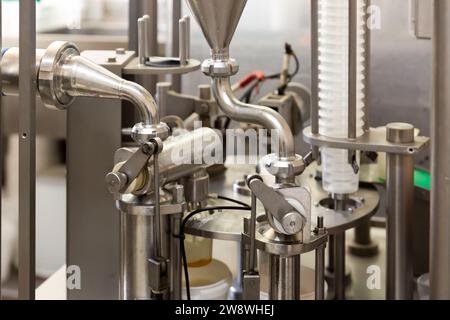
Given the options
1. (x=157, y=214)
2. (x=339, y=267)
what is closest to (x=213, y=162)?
(x=157, y=214)

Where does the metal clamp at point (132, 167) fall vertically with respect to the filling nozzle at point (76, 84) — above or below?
below

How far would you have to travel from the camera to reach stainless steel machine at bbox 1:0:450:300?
0.90 meters

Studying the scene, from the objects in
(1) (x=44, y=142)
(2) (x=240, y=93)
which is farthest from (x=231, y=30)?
(1) (x=44, y=142)

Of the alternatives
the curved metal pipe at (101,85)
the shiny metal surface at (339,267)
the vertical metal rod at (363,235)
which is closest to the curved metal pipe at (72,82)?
the curved metal pipe at (101,85)

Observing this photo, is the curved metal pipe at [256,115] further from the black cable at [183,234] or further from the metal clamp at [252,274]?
the black cable at [183,234]

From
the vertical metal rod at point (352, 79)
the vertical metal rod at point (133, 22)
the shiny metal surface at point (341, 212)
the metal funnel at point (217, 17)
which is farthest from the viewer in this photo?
the vertical metal rod at point (133, 22)

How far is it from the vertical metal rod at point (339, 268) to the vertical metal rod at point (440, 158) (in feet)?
1.34

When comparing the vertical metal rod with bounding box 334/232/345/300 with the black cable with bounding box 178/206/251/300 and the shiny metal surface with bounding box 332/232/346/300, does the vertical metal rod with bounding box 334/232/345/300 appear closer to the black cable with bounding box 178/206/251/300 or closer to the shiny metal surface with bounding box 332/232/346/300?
the shiny metal surface with bounding box 332/232/346/300

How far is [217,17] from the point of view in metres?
0.91

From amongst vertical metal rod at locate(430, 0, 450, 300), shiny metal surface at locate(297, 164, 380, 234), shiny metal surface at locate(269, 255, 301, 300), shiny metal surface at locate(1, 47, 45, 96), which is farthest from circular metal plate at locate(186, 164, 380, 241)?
shiny metal surface at locate(1, 47, 45, 96)

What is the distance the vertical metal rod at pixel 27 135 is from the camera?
0.90 m

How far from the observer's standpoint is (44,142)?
2.39 meters

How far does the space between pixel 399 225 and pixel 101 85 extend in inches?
19.1

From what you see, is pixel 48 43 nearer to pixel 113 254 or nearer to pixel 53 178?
pixel 113 254
